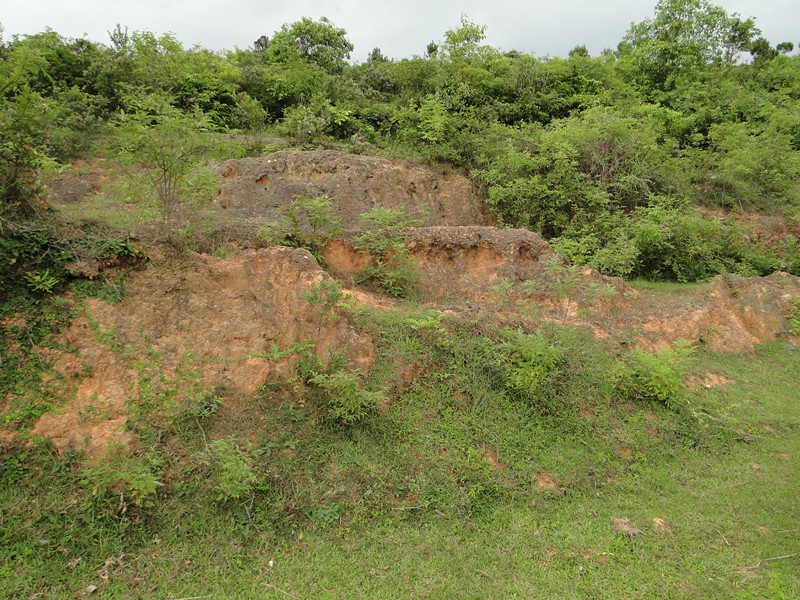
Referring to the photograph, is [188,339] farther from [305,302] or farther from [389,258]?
[389,258]

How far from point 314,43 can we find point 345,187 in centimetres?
1293

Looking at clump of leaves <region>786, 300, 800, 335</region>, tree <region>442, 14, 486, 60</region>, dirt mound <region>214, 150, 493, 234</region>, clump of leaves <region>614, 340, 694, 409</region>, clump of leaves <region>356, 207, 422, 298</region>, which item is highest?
tree <region>442, 14, 486, 60</region>

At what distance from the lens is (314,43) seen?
66.4 feet

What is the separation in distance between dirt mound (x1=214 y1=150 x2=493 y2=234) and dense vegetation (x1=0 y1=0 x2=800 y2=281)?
0.85 metres

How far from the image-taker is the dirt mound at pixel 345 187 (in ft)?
33.5

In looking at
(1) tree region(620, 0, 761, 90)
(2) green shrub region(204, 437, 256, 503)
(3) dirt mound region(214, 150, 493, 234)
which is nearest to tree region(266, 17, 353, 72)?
(3) dirt mound region(214, 150, 493, 234)

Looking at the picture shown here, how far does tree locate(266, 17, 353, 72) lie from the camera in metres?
19.2

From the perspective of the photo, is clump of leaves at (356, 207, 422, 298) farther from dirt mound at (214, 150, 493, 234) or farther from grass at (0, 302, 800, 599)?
grass at (0, 302, 800, 599)

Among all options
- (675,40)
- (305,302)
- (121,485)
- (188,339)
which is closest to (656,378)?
(305,302)

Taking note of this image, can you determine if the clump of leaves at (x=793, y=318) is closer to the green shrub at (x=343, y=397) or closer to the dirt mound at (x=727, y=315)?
the dirt mound at (x=727, y=315)

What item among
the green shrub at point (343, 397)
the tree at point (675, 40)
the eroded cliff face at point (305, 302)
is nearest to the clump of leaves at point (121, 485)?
the eroded cliff face at point (305, 302)

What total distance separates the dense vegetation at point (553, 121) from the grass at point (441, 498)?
5.02 m

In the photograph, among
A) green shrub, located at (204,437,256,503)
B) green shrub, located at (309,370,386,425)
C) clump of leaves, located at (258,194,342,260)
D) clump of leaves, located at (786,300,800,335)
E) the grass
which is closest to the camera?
the grass

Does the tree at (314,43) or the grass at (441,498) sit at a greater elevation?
the tree at (314,43)
